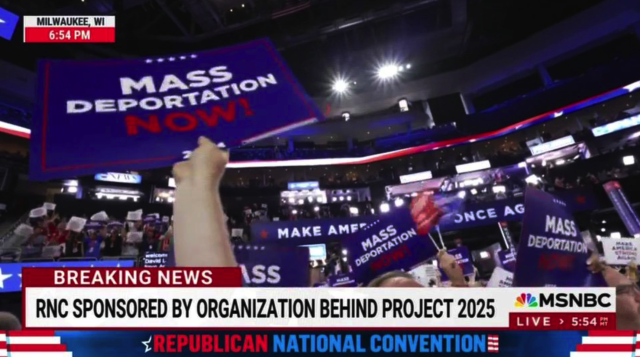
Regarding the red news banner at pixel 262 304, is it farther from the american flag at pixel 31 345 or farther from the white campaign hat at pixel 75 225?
the white campaign hat at pixel 75 225

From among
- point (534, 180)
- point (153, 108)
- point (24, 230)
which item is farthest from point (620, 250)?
point (534, 180)

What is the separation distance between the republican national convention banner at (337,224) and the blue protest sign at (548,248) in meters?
0.42

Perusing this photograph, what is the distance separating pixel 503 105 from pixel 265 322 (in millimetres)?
26183

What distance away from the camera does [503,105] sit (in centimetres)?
2497

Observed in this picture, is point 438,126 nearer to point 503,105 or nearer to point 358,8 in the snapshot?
point 503,105

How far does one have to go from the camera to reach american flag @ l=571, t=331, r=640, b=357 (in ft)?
5.27

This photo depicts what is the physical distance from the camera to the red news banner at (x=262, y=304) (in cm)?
157

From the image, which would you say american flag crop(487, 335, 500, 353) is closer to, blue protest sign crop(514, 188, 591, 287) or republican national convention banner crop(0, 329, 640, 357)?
republican national convention banner crop(0, 329, 640, 357)

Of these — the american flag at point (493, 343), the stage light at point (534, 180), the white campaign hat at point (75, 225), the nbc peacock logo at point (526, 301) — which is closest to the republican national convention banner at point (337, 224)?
the nbc peacock logo at point (526, 301)

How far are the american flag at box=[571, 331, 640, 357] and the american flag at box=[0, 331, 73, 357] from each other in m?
1.87

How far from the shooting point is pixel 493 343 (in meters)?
1.62

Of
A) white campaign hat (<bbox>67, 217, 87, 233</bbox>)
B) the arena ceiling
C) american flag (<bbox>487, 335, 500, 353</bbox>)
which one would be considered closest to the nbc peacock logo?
american flag (<bbox>487, 335, 500, 353</bbox>)

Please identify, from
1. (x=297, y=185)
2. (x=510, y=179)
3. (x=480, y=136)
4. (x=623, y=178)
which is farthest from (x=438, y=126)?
(x=623, y=178)

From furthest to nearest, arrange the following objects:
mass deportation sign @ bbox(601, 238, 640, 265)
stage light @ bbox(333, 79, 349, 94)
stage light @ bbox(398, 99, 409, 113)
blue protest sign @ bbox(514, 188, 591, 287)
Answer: stage light @ bbox(398, 99, 409, 113) → stage light @ bbox(333, 79, 349, 94) → mass deportation sign @ bbox(601, 238, 640, 265) → blue protest sign @ bbox(514, 188, 591, 287)
